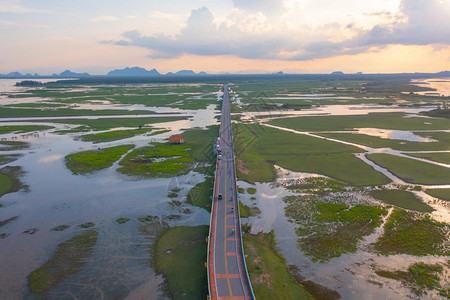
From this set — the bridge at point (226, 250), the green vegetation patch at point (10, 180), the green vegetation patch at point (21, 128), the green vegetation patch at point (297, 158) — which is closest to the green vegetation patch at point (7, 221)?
the green vegetation patch at point (10, 180)

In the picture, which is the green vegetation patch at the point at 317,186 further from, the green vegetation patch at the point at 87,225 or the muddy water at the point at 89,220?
the green vegetation patch at the point at 87,225

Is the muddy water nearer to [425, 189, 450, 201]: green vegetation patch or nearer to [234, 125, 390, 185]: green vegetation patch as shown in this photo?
[234, 125, 390, 185]: green vegetation patch

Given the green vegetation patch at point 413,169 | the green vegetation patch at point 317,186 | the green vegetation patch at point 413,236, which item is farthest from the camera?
the green vegetation patch at point 413,169

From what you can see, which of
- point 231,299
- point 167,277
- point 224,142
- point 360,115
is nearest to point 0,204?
point 167,277

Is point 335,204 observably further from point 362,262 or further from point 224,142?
point 224,142

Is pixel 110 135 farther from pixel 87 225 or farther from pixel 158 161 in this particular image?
pixel 87 225
